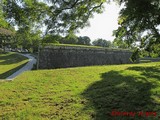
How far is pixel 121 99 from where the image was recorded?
784cm

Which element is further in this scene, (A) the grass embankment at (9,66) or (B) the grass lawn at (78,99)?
(A) the grass embankment at (9,66)

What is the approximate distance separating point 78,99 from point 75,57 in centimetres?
1413

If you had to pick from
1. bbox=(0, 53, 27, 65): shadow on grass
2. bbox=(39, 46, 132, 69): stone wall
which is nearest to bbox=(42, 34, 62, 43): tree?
bbox=(39, 46, 132, 69): stone wall

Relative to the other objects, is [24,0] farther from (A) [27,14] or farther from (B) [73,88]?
(B) [73,88]

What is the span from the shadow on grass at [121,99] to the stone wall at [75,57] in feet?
32.6

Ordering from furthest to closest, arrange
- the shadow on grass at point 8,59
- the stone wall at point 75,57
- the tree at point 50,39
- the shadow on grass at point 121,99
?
the shadow on grass at point 8,59, the stone wall at point 75,57, the tree at point 50,39, the shadow on grass at point 121,99

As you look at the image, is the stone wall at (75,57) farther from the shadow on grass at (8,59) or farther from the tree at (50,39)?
the shadow on grass at (8,59)

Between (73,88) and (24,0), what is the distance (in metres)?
4.65

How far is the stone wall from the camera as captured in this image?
19.8 meters

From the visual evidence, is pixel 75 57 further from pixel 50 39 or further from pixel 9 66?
pixel 50 39

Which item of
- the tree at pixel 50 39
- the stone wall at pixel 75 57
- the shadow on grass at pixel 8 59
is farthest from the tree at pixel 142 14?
the shadow on grass at pixel 8 59

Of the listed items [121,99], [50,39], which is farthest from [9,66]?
[121,99]

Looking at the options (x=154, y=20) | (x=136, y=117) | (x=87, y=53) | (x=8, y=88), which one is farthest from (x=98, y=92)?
(x=87, y=53)

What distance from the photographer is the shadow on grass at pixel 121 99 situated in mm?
6441
